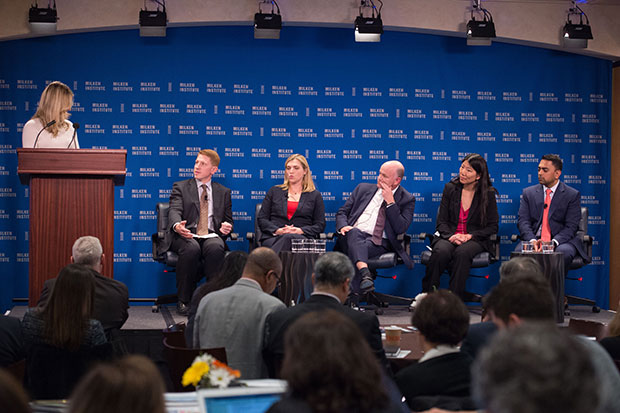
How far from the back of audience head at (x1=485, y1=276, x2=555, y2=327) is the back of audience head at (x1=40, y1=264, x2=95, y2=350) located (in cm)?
170

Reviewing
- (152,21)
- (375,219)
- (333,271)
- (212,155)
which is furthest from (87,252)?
(152,21)

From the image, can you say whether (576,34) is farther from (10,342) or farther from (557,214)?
(10,342)

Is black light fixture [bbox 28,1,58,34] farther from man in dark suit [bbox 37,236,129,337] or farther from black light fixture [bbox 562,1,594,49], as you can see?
black light fixture [bbox 562,1,594,49]

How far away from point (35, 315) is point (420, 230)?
5.34 m

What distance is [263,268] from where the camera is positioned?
10.8ft

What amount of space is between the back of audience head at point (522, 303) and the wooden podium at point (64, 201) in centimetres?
327

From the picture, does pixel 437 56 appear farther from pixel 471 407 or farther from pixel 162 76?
pixel 471 407

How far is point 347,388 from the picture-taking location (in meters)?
1.39

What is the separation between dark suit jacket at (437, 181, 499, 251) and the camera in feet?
21.8

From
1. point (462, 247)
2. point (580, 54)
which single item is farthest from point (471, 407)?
point (580, 54)

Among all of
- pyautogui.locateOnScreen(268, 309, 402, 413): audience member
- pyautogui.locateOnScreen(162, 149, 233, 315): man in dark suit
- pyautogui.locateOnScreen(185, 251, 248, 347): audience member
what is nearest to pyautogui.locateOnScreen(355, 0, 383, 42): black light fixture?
pyautogui.locateOnScreen(162, 149, 233, 315): man in dark suit

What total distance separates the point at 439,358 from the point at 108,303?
6.19 feet

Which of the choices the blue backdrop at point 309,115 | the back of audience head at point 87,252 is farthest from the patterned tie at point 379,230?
the back of audience head at point 87,252

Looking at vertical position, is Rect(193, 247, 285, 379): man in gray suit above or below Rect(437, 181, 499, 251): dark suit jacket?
below
